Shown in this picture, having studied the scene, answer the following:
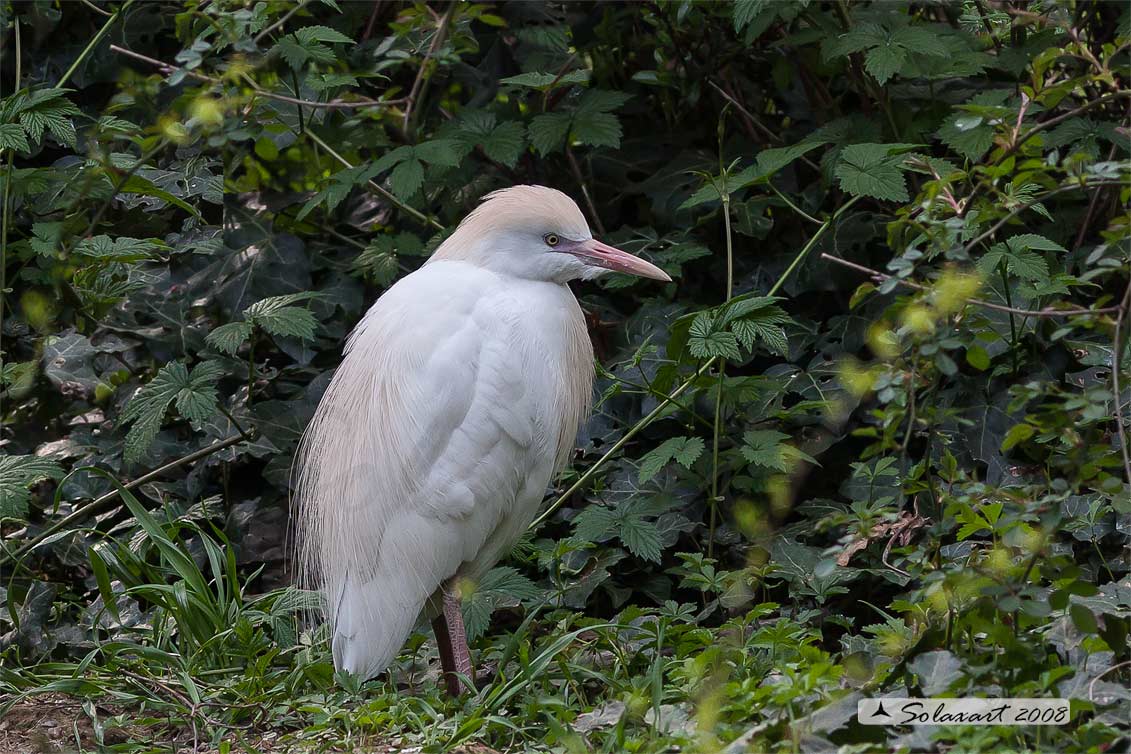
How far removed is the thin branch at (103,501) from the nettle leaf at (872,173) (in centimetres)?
225

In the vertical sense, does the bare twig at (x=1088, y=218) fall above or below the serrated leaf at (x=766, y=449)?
above

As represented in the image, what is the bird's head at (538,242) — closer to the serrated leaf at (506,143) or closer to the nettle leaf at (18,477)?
the serrated leaf at (506,143)

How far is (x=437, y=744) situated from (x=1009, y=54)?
2.86m

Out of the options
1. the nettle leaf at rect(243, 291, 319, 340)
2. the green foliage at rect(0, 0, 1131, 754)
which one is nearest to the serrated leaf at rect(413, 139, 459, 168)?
the green foliage at rect(0, 0, 1131, 754)

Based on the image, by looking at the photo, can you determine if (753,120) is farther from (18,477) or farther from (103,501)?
(18,477)

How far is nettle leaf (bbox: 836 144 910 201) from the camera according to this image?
350cm

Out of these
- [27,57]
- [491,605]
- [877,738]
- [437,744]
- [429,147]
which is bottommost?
[491,605]

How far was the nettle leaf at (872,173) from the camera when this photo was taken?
350cm

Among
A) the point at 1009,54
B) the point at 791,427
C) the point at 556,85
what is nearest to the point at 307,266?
the point at 556,85

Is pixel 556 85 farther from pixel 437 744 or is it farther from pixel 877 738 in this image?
pixel 877 738

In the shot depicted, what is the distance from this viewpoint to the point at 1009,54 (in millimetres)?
3914

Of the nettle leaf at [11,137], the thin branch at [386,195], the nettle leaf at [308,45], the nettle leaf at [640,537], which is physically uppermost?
the nettle leaf at [308,45]
